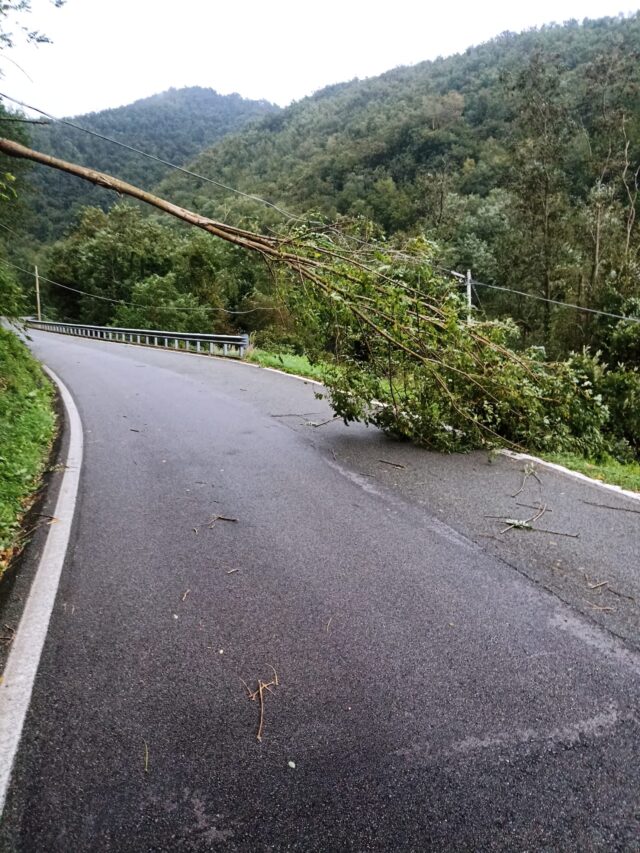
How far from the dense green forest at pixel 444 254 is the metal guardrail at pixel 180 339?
1994mm

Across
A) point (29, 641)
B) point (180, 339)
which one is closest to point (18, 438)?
point (29, 641)

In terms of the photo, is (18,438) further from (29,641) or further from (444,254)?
(444,254)

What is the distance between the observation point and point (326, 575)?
152 inches

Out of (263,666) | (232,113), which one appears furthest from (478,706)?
(232,113)

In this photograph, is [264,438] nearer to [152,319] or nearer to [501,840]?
[501,840]

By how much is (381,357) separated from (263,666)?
474cm

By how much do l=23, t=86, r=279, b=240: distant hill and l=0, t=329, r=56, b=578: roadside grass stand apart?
4.85 metres

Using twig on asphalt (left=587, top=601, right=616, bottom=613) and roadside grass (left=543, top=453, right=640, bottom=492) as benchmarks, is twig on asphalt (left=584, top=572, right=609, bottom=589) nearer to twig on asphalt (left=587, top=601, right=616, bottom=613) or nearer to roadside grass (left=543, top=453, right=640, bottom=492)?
twig on asphalt (left=587, top=601, right=616, bottom=613)

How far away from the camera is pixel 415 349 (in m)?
6.72

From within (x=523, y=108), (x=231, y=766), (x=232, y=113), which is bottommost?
(x=231, y=766)

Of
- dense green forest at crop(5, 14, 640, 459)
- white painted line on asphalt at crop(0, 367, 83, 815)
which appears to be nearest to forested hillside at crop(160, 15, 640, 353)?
dense green forest at crop(5, 14, 640, 459)

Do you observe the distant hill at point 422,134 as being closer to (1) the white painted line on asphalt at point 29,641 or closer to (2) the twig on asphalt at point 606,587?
(1) the white painted line on asphalt at point 29,641

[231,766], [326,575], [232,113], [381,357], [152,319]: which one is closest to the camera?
[231,766]

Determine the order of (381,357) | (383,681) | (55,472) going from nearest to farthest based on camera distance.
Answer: (383,681) → (55,472) → (381,357)
